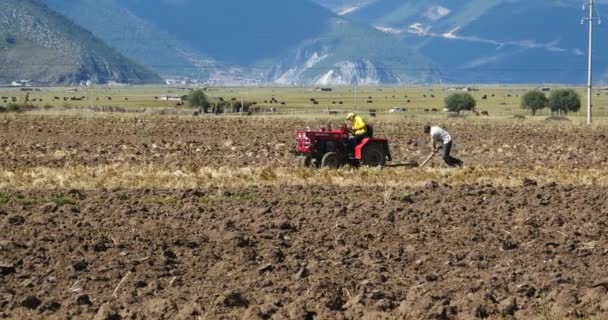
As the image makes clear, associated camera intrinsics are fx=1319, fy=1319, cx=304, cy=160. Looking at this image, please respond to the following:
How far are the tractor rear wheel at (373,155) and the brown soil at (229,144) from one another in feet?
14.3

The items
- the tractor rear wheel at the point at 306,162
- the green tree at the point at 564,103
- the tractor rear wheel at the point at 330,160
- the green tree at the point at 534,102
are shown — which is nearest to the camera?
the tractor rear wheel at the point at 330,160

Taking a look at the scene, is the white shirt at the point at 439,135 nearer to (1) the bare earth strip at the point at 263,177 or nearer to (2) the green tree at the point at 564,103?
(1) the bare earth strip at the point at 263,177

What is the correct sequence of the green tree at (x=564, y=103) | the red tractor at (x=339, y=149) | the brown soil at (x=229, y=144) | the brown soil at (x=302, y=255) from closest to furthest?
the brown soil at (x=302, y=255), the red tractor at (x=339, y=149), the brown soil at (x=229, y=144), the green tree at (x=564, y=103)

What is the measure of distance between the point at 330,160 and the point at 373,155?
41.0 inches

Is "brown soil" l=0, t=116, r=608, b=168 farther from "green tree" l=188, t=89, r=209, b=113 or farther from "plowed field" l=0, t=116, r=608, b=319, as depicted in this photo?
"green tree" l=188, t=89, r=209, b=113

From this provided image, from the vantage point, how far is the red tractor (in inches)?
1194

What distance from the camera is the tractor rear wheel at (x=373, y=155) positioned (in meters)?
30.4

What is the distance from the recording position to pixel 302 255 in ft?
56.3

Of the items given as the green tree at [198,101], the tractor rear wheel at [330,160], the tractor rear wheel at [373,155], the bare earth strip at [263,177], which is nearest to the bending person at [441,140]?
the bare earth strip at [263,177]

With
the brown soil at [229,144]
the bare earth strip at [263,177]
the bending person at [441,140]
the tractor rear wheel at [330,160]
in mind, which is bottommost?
the brown soil at [229,144]

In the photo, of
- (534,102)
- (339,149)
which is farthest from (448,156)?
(534,102)

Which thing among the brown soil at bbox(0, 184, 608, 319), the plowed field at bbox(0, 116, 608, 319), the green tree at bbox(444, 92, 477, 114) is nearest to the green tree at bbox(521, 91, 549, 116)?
the green tree at bbox(444, 92, 477, 114)

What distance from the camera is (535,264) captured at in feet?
54.6

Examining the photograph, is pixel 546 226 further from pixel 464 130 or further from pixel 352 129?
pixel 464 130
